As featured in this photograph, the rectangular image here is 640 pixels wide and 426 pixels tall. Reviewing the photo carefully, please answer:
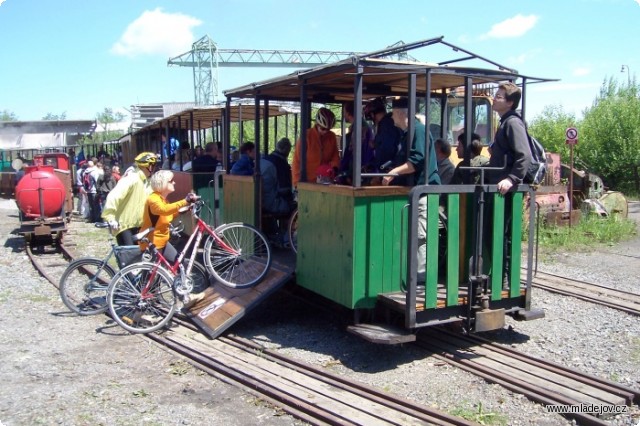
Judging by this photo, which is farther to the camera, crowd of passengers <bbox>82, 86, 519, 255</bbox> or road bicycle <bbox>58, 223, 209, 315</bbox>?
road bicycle <bbox>58, 223, 209, 315</bbox>

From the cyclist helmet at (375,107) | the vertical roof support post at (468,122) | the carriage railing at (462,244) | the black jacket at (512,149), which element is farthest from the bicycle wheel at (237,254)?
the black jacket at (512,149)

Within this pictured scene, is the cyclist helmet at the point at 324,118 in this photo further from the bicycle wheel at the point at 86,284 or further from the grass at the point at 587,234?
the grass at the point at 587,234

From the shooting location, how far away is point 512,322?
6.93 metres

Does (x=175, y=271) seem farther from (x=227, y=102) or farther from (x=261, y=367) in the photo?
(x=227, y=102)

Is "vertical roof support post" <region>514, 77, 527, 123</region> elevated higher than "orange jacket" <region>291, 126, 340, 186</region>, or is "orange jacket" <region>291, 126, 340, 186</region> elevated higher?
"vertical roof support post" <region>514, 77, 527, 123</region>

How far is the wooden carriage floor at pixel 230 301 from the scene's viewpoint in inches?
260

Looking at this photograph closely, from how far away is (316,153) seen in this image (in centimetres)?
745

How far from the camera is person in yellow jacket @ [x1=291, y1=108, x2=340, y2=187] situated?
7.32 meters

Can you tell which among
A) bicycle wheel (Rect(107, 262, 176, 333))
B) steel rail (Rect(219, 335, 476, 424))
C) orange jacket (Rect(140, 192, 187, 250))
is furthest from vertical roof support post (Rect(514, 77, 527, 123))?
bicycle wheel (Rect(107, 262, 176, 333))

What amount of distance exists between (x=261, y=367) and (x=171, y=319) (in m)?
1.90

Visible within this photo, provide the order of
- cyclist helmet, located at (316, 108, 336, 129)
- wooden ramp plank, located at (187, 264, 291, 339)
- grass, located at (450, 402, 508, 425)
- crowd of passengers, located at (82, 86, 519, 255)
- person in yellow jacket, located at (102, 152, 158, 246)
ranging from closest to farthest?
grass, located at (450, 402, 508, 425)
crowd of passengers, located at (82, 86, 519, 255)
wooden ramp plank, located at (187, 264, 291, 339)
cyclist helmet, located at (316, 108, 336, 129)
person in yellow jacket, located at (102, 152, 158, 246)

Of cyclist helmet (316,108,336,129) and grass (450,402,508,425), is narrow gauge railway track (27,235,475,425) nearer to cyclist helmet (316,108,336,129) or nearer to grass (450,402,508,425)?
grass (450,402,508,425)

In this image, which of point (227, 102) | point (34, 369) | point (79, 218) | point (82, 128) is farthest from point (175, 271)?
point (82, 128)

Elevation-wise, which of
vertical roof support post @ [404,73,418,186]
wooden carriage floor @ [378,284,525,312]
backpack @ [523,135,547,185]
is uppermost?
vertical roof support post @ [404,73,418,186]
